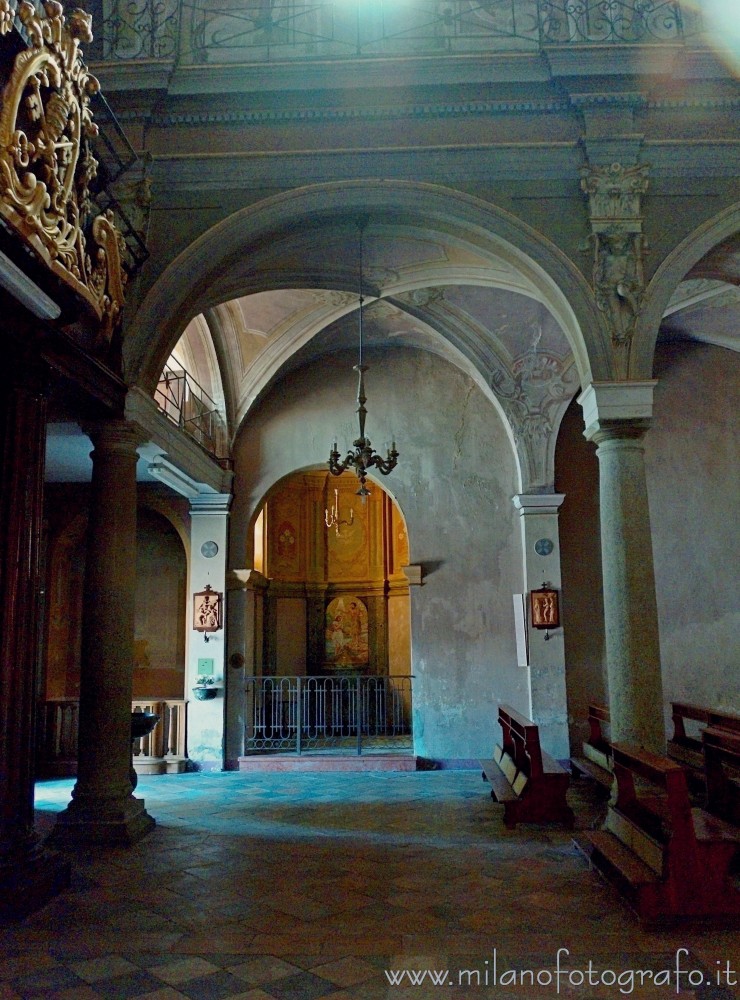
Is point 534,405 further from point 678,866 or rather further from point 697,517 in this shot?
point 678,866

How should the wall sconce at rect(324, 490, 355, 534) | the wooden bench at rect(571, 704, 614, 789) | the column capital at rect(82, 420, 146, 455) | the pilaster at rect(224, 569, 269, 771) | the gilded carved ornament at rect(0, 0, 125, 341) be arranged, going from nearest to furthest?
the gilded carved ornament at rect(0, 0, 125, 341)
the column capital at rect(82, 420, 146, 455)
the wooden bench at rect(571, 704, 614, 789)
the pilaster at rect(224, 569, 269, 771)
the wall sconce at rect(324, 490, 355, 534)

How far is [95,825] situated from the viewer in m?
6.64

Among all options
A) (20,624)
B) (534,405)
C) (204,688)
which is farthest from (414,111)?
(204,688)

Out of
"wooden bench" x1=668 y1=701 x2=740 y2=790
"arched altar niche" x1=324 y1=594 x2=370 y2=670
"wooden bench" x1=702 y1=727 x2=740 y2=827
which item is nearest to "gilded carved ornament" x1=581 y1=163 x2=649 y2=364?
"wooden bench" x1=702 y1=727 x2=740 y2=827

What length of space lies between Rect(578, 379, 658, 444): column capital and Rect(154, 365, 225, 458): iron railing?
229 inches

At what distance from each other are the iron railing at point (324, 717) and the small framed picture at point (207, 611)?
1.02 m

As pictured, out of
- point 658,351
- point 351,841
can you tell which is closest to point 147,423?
point 351,841

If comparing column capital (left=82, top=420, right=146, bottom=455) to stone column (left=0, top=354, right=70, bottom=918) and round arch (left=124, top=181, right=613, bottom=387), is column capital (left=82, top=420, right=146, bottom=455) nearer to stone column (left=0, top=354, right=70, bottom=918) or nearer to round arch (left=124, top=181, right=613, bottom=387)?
round arch (left=124, top=181, right=613, bottom=387)

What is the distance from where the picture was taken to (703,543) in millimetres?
11547

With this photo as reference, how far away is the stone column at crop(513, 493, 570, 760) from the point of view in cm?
1105

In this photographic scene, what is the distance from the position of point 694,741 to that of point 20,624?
6768 mm

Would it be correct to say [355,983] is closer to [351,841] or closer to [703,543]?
[351,841]

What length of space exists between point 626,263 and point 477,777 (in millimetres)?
6696

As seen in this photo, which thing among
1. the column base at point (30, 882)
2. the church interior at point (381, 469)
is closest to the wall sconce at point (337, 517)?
the church interior at point (381, 469)
